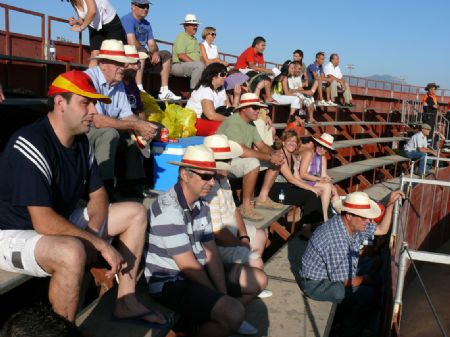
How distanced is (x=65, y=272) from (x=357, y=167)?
10641mm

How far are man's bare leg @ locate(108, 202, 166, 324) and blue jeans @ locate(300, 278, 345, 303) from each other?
170 centimetres

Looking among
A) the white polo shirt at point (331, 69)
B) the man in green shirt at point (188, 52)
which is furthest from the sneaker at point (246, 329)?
the white polo shirt at point (331, 69)

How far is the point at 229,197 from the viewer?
4.68 m

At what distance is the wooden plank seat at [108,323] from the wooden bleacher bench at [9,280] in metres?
0.42

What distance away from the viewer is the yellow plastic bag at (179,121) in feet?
20.5

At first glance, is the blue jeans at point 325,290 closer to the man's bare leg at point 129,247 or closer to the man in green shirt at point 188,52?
the man's bare leg at point 129,247

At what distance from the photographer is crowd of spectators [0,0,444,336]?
2885 millimetres

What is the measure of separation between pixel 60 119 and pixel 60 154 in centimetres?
21

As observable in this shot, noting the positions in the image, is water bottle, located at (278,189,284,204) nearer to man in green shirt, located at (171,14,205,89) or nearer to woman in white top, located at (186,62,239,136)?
woman in white top, located at (186,62,239,136)

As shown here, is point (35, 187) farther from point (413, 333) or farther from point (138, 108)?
point (413, 333)

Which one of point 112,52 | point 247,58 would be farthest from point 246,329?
point 247,58

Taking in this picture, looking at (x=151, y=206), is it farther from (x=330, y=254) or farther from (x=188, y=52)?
(x=188, y=52)

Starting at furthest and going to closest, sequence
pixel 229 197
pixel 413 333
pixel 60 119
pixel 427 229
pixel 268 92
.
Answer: pixel 268 92
pixel 427 229
pixel 413 333
pixel 229 197
pixel 60 119

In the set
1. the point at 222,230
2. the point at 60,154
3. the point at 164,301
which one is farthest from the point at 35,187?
the point at 222,230
